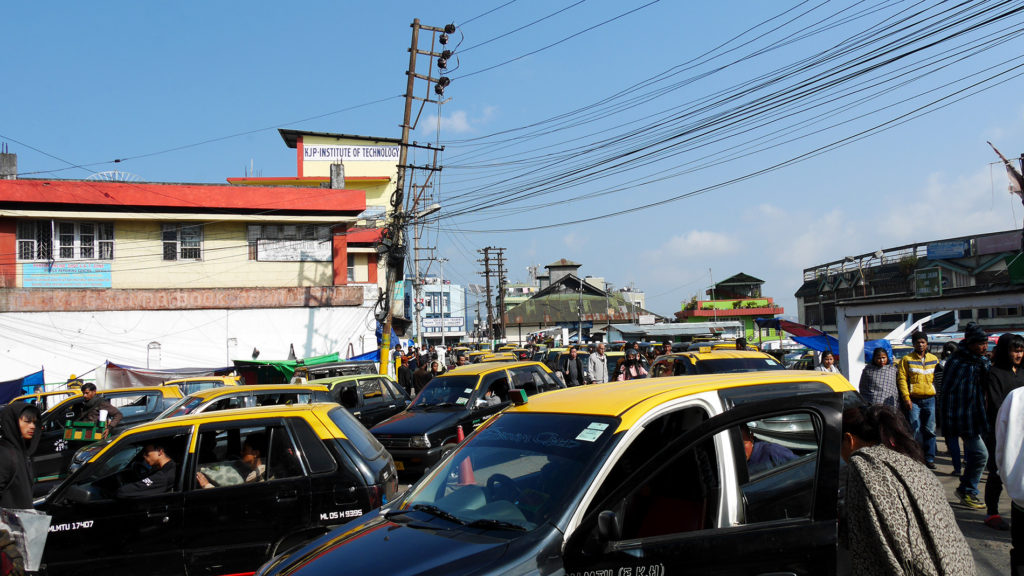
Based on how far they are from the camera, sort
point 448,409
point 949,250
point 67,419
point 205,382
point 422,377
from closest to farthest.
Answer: point 448,409 → point 67,419 → point 205,382 → point 422,377 → point 949,250

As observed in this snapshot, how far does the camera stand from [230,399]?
1102cm

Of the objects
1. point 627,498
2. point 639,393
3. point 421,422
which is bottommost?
point 421,422

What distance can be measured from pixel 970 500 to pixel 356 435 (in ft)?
20.6

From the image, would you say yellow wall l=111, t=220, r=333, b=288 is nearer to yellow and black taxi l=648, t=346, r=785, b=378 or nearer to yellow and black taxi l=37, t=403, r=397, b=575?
yellow and black taxi l=648, t=346, r=785, b=378

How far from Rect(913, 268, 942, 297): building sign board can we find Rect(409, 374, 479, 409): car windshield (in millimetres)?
8673

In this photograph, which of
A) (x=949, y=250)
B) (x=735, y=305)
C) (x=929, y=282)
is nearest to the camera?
(x=929, y=282)

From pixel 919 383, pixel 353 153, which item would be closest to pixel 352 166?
pixel 353 153

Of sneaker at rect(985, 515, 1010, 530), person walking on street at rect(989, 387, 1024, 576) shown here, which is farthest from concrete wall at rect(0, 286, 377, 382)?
person walking on street at rect(989, 387, 1024, 576)

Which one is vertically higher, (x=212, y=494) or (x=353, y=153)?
(x=353, y=153)

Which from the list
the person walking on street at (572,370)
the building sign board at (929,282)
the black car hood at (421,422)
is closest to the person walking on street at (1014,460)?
the black car hood at (421,422)

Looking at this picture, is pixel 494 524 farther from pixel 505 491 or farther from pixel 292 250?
pixel 292 250

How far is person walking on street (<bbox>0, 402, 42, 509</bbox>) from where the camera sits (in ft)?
18.9

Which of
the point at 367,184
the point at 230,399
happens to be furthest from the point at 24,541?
the point at 367,184

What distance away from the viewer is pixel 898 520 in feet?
9.92
